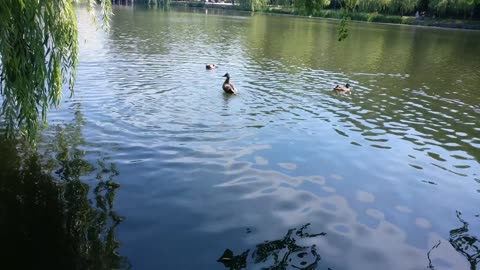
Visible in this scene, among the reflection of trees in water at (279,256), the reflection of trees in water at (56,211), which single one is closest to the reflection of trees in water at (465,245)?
the reflection of trees in water at (279,256)

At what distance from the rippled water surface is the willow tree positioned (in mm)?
2961

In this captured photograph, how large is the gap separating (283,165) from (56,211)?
6359 millimetres

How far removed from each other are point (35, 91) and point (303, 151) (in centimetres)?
814

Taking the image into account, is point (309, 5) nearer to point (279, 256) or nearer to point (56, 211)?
point (279, 256)

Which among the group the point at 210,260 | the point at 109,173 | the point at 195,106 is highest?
the point at 195,106

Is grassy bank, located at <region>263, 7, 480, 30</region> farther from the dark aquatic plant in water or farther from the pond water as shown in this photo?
the dark aquatic plant in water

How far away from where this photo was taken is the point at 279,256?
8016mm

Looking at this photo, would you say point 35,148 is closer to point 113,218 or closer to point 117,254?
point 113,218

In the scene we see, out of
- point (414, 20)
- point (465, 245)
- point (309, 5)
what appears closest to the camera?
point (309, 5)

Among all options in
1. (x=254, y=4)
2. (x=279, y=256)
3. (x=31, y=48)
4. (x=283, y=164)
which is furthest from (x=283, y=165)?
(x=254, y=4)

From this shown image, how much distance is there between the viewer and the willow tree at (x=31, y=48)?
324 inches

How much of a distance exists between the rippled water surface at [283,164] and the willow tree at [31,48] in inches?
117

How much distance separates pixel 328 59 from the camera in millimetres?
34250

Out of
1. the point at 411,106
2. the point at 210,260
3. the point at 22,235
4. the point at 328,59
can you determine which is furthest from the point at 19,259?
the point at 328,59
